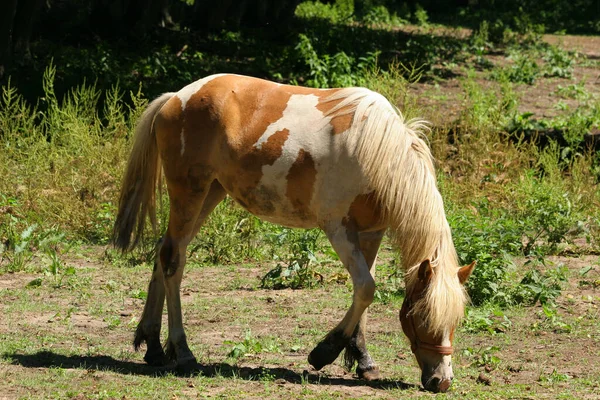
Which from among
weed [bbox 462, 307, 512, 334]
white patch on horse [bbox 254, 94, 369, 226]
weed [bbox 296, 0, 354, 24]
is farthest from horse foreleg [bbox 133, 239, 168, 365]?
weed [bbox 296, 0, 354, 24]

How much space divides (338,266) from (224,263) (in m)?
1.09

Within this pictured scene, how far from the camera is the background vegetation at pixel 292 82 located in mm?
8188

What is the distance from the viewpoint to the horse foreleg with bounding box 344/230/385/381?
19.3 ft

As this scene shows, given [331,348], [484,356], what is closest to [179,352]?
[331,348]

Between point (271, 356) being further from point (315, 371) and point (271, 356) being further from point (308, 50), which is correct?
point (308, 50)

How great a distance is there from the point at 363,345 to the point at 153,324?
1.41 meters

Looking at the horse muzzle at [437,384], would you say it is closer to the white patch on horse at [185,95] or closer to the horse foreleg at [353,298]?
the horse foreleg at [353,298]

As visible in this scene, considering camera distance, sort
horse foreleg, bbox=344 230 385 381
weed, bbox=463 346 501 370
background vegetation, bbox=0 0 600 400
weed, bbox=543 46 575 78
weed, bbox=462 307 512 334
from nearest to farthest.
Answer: horse foreleg, bbox=344 230 385 381
weed, bbox=463 346 501 370
weed, bbox=462 307 512 334
background vegetation, bbox=0 0 600 400
weed, bbox=543 46 575 78

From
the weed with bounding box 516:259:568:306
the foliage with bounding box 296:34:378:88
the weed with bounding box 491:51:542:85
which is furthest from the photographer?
the weed with bounding box 491:51:542:85

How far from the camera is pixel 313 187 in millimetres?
5758

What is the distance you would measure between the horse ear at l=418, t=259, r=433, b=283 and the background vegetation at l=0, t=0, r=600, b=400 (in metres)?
1.03

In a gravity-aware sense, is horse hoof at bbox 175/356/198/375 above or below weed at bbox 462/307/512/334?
below

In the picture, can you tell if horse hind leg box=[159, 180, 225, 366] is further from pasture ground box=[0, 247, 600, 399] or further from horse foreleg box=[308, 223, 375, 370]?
horse foreleg box=[308, 223, 375, 370]

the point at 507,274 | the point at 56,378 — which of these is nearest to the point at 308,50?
the point at 507,274
